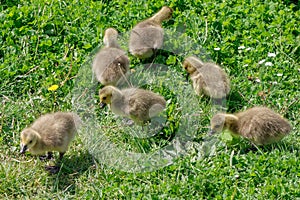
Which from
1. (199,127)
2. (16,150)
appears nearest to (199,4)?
(199,127)

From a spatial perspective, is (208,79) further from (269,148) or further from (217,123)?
(269,148)

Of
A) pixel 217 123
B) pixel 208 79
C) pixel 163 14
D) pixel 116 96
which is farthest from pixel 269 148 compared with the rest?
pixel 163 14

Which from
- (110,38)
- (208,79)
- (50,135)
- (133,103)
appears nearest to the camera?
(50,135)

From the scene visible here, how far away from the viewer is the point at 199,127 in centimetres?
567

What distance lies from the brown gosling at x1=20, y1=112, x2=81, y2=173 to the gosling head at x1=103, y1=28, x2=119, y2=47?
1.15 m

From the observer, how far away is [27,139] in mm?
5207

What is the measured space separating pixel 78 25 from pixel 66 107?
129 cm

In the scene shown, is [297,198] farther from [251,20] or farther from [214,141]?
[251,20]

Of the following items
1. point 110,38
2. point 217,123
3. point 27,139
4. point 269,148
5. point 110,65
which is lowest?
point 269,148

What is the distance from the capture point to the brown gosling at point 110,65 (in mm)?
6043

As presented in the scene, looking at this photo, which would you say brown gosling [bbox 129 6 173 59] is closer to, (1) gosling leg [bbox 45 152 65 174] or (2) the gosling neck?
(2) the gosling neck

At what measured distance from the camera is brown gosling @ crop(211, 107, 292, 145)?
5.34 m

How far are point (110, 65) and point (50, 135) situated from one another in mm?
1045

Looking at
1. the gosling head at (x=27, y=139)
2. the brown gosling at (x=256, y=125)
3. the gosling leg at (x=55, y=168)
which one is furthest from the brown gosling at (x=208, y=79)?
the gosling head at (x=27, y=139)
